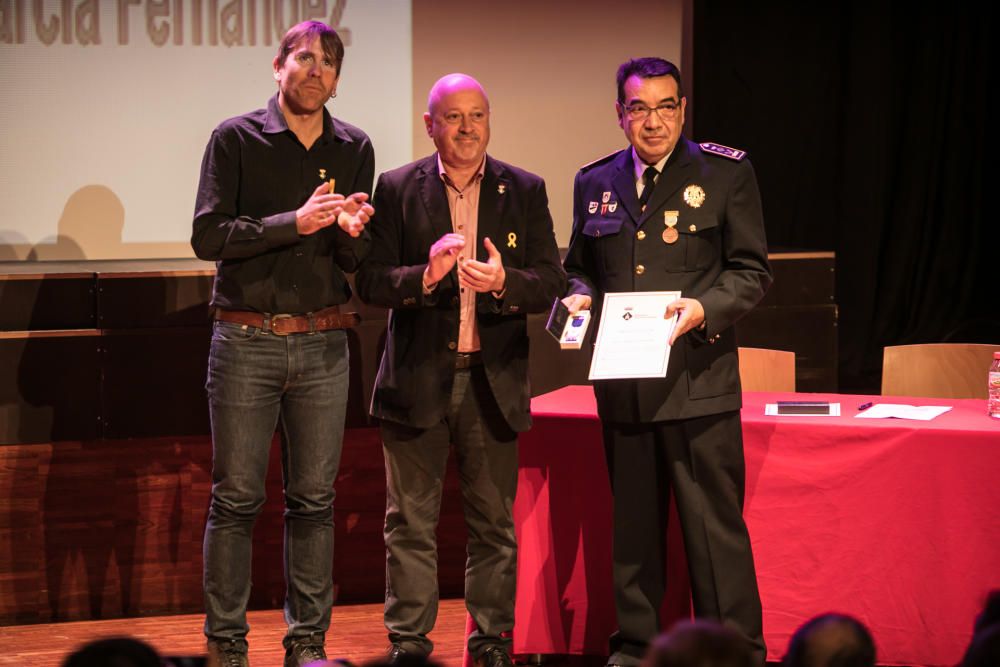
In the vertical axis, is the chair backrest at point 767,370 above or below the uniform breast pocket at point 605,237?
below

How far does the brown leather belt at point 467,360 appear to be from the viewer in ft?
11.3

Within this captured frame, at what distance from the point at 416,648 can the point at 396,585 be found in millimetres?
196

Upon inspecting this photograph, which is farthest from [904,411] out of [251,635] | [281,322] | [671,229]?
[251,635]

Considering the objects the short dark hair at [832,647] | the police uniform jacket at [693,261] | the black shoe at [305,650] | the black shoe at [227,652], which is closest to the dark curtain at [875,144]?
the police uniform jacket at [693,261]

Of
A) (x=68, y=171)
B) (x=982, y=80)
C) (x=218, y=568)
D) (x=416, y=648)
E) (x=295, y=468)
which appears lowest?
(x=416, y=648)

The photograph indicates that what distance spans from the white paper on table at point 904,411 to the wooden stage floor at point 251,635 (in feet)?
5.06

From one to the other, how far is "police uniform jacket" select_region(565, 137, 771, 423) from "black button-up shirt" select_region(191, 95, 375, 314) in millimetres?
784

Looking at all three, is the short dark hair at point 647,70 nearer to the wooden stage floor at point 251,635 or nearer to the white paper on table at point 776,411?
the white paper on table at point 776,411

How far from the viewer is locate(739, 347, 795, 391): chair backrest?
431 centimetres

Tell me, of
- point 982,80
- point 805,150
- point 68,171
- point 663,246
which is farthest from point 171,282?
point 982,80

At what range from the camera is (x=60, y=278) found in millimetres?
4355

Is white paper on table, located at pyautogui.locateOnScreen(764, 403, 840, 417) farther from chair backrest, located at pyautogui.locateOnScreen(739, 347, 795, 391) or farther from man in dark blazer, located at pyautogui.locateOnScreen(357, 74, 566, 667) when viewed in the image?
man in dark blazer, located at pyautogui.locateOnScreen(357, 74, 566, 667)

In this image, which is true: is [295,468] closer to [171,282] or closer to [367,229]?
[367,229]

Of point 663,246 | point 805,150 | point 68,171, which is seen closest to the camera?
point 663,246
